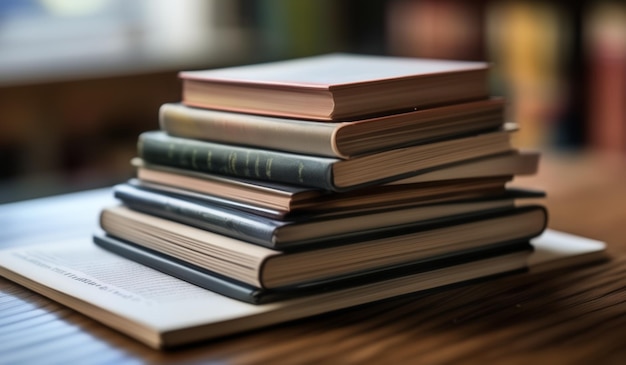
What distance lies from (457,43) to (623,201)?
175cm

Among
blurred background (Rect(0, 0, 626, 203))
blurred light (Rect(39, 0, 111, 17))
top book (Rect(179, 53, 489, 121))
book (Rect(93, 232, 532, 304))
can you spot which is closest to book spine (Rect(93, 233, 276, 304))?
book (Rect(93, 232, 532, 304))

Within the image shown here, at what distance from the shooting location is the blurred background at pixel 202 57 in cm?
252

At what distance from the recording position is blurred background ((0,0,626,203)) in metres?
2.52

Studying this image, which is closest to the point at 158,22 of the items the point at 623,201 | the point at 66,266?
the point at 623,201

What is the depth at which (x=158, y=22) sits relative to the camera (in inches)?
121

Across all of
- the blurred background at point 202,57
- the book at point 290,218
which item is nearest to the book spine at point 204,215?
the book at point 290,218

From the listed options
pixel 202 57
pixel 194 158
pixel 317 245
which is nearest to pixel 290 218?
pixel 317 245

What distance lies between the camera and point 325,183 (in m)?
0.63

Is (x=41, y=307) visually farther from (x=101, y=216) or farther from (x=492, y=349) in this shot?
(x=492, y=349)

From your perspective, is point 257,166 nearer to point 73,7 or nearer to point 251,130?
point 251,130

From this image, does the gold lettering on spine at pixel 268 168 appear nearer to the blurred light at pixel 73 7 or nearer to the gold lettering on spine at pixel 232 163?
the gold lettering on spine at pixel 232 163

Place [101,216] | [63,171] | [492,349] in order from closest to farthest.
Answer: [492,349] < [101,216] < [63,171]

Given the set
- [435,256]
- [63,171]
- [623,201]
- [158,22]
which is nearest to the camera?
[435,256]

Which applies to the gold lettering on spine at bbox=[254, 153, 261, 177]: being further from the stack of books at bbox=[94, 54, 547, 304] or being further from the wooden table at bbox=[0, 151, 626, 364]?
the wooden table at bbox=[0, 151, 626, 364]
